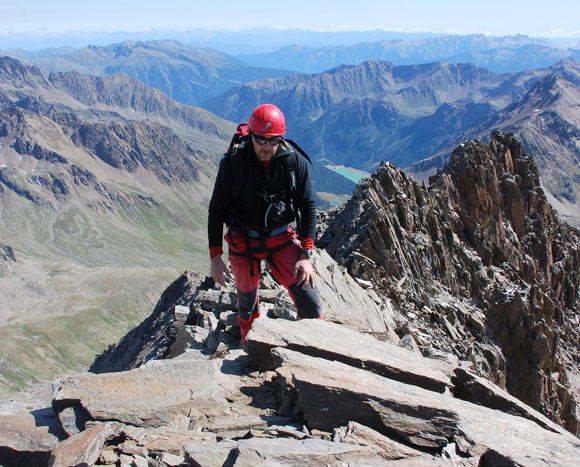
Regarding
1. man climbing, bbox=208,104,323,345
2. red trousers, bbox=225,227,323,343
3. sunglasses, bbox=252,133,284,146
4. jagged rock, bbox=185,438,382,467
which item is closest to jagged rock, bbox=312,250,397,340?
red trousers, bbox=225,227,323,343

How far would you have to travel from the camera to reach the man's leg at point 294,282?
13.9 metres

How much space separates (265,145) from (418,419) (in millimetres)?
7003

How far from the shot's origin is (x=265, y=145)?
12172 millimetres

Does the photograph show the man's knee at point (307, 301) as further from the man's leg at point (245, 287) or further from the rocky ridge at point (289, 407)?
the man's leg at point (245, 287)

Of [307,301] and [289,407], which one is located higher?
[307,301]

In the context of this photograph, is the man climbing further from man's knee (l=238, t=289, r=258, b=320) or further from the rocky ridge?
the rocky ridge

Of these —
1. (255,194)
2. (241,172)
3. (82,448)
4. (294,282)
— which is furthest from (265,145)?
(82,448)

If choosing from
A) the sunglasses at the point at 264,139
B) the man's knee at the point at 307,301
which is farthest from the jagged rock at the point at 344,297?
the sunglasses at the point at 264,139

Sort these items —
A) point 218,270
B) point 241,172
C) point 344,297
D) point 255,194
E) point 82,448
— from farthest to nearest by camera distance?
point 344,297, point 218,270, point 255,194, point 241,172, point 82,448

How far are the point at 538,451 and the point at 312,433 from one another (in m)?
4.29

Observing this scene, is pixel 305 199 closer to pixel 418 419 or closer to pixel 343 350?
pixel 343 350

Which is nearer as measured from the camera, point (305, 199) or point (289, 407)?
point (289, 407)

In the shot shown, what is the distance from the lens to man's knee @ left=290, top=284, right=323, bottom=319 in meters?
13.9

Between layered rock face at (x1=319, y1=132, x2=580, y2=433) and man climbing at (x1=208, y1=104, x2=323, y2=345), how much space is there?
853 centimetres
